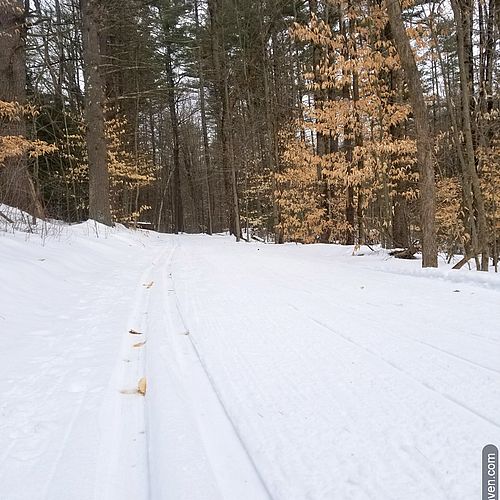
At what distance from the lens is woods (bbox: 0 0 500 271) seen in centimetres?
749

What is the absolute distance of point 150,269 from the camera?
6.91 metres

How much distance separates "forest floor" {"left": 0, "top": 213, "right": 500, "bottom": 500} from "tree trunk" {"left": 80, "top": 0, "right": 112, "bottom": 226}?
777cm

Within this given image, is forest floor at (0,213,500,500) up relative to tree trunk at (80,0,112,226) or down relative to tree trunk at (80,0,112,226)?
down

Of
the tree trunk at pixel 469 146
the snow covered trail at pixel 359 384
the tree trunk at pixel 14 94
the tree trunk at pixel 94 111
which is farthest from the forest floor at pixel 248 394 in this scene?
the tree trunk at pixel 94 111

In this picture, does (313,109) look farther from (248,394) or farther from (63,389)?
(63,389)

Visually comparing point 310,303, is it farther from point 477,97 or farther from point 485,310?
point 477,97

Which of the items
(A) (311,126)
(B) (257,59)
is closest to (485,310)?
(A) (311,126)

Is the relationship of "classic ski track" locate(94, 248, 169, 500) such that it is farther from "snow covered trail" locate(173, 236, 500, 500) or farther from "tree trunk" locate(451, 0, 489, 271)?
"tree trunk" locate(451, 0, 489, 271)

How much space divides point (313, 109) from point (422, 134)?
320 cm

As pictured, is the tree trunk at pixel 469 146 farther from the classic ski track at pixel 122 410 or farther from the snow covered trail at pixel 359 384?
the classic ski track at pixel 122 410

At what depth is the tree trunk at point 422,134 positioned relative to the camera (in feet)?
20.1

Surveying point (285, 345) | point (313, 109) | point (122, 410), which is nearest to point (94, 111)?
point (313, 109)

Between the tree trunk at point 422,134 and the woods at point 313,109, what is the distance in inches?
0.9

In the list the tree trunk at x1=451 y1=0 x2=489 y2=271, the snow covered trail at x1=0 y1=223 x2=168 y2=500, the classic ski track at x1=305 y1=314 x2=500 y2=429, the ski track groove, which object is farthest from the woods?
the snow covered trail at x1=0 y1=223 x2=168 y2=500
